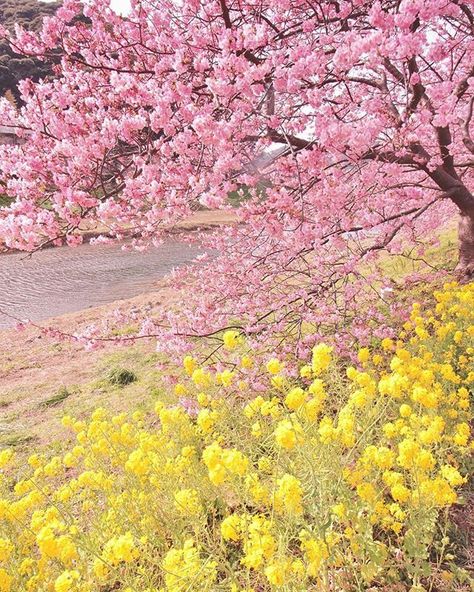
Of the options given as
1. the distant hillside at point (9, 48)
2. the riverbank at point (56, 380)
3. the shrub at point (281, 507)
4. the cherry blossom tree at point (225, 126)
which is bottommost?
the riverbank at point (56, 380)

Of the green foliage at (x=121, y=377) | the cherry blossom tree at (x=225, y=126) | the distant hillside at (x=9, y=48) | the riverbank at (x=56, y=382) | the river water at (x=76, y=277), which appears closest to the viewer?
the cherry blossom tree at (x=225, y=126)

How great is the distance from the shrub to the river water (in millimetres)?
12619

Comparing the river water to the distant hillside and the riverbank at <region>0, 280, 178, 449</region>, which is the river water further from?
the distant hillside

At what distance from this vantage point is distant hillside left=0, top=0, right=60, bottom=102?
6156 centimetres

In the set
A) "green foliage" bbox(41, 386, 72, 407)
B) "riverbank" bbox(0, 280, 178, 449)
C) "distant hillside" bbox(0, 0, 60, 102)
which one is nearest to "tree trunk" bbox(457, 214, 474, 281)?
"riverbank" bbox(0, 280, 178, 449)

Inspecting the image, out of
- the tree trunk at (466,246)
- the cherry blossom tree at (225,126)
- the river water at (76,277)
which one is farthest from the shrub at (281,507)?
the river water at (76,277)

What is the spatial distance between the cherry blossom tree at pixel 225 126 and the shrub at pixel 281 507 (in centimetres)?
201

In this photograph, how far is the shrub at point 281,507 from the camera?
239 centimetres

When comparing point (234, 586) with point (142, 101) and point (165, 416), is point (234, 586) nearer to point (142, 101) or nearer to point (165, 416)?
point (165, 416)

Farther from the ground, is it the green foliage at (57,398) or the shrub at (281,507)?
the shrub at (281,507)

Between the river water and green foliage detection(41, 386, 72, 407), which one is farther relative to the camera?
the river water

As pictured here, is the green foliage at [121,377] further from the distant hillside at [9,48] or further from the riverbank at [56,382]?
→ the distant hillside at [9,48]

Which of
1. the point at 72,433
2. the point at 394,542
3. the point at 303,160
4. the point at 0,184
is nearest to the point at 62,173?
the point at 0,184

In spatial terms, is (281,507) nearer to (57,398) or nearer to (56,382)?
(57,398)
